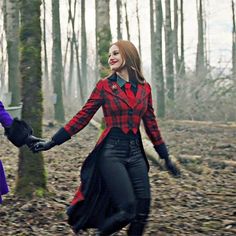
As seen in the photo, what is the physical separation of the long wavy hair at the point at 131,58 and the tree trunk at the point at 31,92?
2.08 meters

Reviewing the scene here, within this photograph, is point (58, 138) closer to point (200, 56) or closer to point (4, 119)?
point (4, 119)

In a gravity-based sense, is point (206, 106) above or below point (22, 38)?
below

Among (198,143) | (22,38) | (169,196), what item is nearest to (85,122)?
(22,38)

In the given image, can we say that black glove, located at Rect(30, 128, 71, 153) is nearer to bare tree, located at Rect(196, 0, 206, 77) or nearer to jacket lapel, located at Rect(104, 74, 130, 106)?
jacket lapel, located at Rect(104, 74, 130, 106)

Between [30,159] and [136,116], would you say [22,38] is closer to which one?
[30,159]

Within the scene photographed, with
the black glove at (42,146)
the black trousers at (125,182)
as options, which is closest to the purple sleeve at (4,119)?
the black glove at (42,146)

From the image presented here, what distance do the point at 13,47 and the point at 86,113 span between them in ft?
42.7

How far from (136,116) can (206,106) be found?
16201 millimetres

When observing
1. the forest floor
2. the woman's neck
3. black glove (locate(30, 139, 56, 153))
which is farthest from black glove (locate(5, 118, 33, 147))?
the forest floor

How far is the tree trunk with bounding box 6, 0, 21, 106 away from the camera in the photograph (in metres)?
16.5

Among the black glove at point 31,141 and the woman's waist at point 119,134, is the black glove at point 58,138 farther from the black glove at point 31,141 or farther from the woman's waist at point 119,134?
the woman's waist at point 119,134

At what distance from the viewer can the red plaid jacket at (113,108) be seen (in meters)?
4.11

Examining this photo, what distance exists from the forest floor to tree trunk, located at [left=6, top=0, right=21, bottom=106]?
4218 mm

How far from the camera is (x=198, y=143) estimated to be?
44.3 ft
